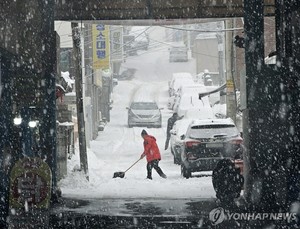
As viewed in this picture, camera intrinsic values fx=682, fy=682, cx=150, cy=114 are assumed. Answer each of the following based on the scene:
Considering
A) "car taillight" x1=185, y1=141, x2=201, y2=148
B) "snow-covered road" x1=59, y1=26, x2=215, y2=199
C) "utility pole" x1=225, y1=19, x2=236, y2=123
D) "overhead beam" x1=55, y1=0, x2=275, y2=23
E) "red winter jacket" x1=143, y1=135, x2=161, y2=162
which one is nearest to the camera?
"overhead beam" x1=55, y1=0, x2=275, y2=23

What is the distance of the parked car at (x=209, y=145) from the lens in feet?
58.2

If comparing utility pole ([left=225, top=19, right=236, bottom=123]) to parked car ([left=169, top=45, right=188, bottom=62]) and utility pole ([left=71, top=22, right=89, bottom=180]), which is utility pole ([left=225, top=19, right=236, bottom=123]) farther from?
parked car ([left=169, top=45, right=188, bottom=62])

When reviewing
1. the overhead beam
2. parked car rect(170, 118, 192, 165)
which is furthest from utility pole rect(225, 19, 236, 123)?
the overhead beam

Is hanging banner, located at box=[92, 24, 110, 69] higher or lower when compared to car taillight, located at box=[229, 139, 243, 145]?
higher

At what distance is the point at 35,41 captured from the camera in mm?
14070

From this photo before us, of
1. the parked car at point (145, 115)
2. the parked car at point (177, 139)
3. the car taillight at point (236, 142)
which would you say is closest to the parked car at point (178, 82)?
the parked car at point (145, 115)

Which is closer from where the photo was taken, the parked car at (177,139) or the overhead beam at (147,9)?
the overhead beam at (147,9)

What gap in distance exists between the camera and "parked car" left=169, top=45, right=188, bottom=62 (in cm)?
6662

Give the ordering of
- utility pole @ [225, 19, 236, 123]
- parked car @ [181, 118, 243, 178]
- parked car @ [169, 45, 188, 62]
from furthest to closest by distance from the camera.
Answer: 1. parked car @ [169, 45, 188, 62]
2. utility pole @ [225, 19, 236, 123]
3. parked car @ [181, 118, 243, 178]

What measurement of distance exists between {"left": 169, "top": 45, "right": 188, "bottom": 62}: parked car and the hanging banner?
34.7 metres

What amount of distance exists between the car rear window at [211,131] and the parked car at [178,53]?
48.3 metres

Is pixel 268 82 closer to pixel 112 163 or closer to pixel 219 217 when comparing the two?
pixel 219 217

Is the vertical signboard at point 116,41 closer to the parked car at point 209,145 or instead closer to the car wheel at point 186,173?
the car wheel at point 186,173

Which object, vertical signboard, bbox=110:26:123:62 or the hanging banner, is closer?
the hanging banner
